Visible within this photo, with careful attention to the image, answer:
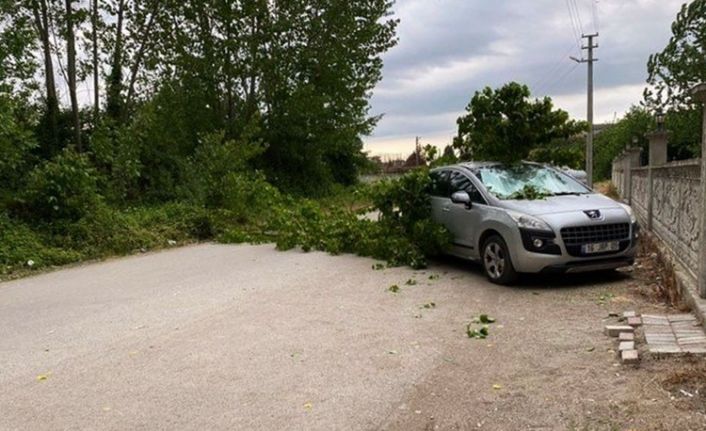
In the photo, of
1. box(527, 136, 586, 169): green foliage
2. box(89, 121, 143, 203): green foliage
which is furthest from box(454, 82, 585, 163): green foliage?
box(89, 121, 143, 203): green foliage

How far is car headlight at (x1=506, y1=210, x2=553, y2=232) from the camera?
811 cm

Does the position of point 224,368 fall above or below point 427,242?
below

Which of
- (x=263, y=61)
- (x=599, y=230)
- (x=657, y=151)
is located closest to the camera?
(x=599, y=230)

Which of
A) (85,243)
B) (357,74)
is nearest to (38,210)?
(85,243)

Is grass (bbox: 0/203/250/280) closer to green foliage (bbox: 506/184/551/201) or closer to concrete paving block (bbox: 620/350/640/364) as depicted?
green foliage (bbox: 506/184/551/201)

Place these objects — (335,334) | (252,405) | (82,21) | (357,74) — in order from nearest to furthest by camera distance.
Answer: (252,405) < (335,334) < (82,21) < (357,74)

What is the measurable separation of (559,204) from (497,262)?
1181mm

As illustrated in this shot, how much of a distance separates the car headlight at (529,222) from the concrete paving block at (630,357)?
3.18 m

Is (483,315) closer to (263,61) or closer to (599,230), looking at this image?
(599,230)

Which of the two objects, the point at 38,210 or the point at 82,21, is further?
the point at 82,21

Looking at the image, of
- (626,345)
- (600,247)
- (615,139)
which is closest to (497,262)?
(600,247)

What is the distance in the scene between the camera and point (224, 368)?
215 inches

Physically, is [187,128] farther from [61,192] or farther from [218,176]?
[61,192]

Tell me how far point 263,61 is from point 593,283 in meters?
19.4
